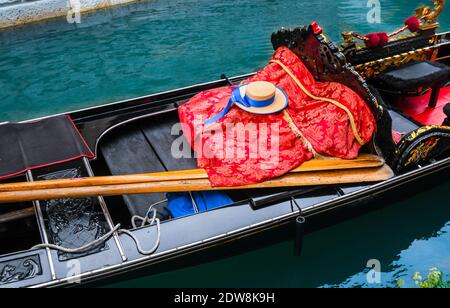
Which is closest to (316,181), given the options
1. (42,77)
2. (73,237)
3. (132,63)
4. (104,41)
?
(73,237)

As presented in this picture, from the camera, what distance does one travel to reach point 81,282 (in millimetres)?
2584

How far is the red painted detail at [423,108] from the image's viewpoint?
432cm

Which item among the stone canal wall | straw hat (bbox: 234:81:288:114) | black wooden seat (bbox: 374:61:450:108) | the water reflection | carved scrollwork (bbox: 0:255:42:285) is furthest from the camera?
the stone canal wall

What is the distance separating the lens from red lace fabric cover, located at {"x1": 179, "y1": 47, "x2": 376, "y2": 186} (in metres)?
3.05

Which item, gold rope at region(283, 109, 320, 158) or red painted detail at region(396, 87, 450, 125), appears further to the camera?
red painted detail at region(396, 87, 450, 125)

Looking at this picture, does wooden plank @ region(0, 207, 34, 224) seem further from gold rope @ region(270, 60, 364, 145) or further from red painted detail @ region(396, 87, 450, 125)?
red painted detail @ region(396, 87, 450, 125)

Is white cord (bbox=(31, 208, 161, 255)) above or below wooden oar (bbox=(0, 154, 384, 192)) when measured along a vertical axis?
below

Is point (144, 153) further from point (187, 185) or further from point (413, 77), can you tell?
point (413, 77)

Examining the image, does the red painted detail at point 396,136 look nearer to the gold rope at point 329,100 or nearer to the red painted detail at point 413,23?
the gold rope at point 329,100

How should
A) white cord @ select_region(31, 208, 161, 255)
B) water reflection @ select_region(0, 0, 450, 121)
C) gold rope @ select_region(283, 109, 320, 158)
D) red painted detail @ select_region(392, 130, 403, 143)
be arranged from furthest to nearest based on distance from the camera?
water reflection @ select_region(0, 0, 450, 121), red painted detail @ select_region(392, 130, 403, 143), gold rope @ select_region(283, 109, 320, 158), white cord @ select_region(31, 208, 161, 255)

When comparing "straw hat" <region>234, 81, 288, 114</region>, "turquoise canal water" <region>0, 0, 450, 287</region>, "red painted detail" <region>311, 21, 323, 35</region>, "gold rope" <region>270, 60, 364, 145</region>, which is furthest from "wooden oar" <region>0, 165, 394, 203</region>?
"red painted detail" <region>311, 21, 323, 35</region>

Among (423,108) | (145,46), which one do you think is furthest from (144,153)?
(145,46)

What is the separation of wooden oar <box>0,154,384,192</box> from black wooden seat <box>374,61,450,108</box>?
1.22 metres
